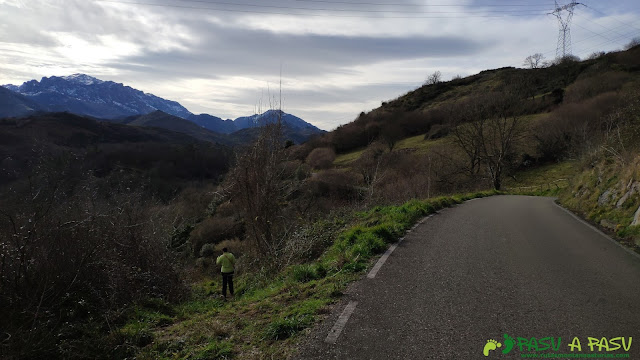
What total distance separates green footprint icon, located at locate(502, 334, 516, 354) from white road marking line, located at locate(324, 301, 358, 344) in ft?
5.04

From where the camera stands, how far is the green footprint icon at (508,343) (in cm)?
329

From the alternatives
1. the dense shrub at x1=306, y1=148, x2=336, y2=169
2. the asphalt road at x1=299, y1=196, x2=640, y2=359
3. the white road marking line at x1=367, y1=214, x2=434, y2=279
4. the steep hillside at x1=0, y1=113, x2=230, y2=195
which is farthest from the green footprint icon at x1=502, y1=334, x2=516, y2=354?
the dense shrub at x1=306, y1=148, x2=336, y2=169

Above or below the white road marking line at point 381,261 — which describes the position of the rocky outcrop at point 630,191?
above

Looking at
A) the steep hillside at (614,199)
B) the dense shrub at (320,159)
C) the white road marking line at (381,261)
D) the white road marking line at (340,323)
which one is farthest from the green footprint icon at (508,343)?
the dense shrub at (320,159)

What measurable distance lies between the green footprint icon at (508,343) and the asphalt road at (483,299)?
32mm

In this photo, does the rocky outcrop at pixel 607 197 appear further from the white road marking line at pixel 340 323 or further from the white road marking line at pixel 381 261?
the white road marking line at pixel 340 323

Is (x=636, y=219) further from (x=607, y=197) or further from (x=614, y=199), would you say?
(x=607, y=197)

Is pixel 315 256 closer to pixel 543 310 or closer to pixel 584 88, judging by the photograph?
pixel 543 310

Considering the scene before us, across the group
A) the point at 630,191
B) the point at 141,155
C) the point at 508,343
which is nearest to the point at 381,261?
the point at 508,343

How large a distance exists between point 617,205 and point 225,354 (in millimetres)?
10407

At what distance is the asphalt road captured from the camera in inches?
135

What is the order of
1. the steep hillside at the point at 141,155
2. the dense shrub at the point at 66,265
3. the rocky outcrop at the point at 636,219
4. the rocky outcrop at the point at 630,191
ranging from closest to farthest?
the dense shrub at the point at 66,265, the rocky outcrop at the point at 636,219, the rocky outcrop at the point at 630,191, the steep hillside at the point at 141,155

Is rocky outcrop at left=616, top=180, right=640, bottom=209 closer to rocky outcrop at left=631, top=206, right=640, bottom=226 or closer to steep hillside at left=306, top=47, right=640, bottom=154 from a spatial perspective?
rocky outcrop at left=631, top=206, right=640, bottom=226

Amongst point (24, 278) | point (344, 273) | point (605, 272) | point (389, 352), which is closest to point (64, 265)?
point (24, 278)
